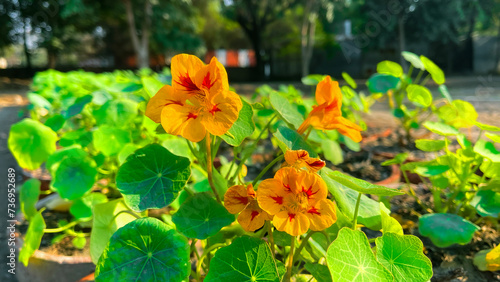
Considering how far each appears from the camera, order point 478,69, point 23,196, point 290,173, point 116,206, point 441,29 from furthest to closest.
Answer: point 478,69, point 441,29, point 23,196, point 116,206, point 290,173

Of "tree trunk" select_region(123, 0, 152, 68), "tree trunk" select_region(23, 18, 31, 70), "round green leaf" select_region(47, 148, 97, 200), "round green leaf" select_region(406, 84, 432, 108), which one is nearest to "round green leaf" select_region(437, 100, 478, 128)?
"round green leaf" select_region(406, 84, 432, 108)

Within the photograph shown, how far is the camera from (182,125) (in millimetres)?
459

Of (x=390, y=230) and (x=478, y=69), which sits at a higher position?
(x=390, y=230)

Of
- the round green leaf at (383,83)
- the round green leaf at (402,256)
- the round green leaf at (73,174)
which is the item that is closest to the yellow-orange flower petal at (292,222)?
the round green leaf at (402,256)

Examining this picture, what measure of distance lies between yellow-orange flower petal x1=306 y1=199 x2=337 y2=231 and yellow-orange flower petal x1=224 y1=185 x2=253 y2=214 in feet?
0.28

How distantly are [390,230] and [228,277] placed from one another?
9.6 inches

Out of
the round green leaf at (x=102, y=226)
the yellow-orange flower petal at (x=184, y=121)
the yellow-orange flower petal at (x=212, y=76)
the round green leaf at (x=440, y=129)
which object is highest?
the yellow-orange flower petal at (x=212, y=76)

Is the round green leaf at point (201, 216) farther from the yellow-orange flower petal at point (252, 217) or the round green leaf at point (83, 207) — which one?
the round green leaf at point (83, 207)

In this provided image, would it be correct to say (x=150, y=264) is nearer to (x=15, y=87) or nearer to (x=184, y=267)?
(x=184, y=267)

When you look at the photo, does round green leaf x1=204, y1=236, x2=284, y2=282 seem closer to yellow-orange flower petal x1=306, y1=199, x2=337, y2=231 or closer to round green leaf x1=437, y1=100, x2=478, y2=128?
yellow-orange flower petal x1=306, y1=199, x2=337, y2=231

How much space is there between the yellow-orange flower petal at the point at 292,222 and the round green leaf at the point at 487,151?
501 mm

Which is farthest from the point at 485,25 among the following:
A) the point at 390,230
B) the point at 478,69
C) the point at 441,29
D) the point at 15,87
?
the point at 15,87

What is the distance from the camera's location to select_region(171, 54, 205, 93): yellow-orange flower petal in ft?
1.53

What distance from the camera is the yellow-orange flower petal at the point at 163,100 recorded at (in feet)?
1.57
